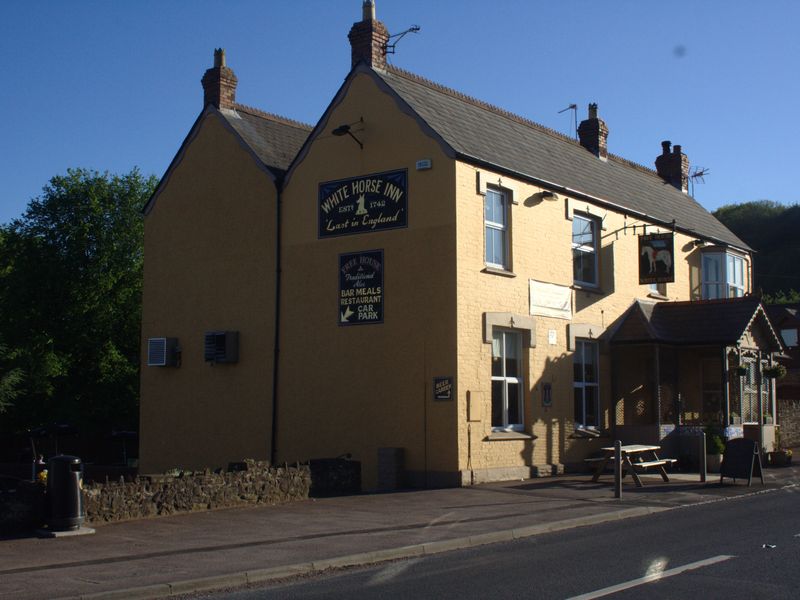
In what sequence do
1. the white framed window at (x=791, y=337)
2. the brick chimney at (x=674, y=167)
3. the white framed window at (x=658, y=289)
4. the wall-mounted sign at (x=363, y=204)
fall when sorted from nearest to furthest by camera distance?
1. the wall-mounted sign at (x=363, y=204)
2. the white framed window at (x=658, y=289)
3. the brick chimney at (x=674, y=167)
4. the white framed window at (x=791, y=337)

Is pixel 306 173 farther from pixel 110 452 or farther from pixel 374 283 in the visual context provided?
pixel 110 452

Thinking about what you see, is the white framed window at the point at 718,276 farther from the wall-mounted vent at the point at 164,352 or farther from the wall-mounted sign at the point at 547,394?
the wall-mounted vent at the point at 164,352

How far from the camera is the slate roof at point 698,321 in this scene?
944 inches

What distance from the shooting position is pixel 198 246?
24.5 m

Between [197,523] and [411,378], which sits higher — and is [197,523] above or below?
below

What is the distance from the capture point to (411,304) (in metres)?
20.3

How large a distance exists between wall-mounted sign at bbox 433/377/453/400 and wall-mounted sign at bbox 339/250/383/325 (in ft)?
6.60

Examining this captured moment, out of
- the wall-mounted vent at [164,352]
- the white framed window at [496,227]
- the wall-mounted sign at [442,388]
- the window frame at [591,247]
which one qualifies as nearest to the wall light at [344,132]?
the white framed window at [496,227]

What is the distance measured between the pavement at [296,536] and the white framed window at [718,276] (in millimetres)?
11426

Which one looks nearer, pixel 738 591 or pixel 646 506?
pixel 738 591

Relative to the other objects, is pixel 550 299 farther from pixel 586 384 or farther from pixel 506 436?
pixel 506 436

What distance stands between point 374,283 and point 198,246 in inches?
230

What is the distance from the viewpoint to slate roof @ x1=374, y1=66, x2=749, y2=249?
839 inches

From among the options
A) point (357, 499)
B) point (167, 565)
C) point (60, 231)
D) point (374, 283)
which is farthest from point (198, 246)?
point (60, 231)
